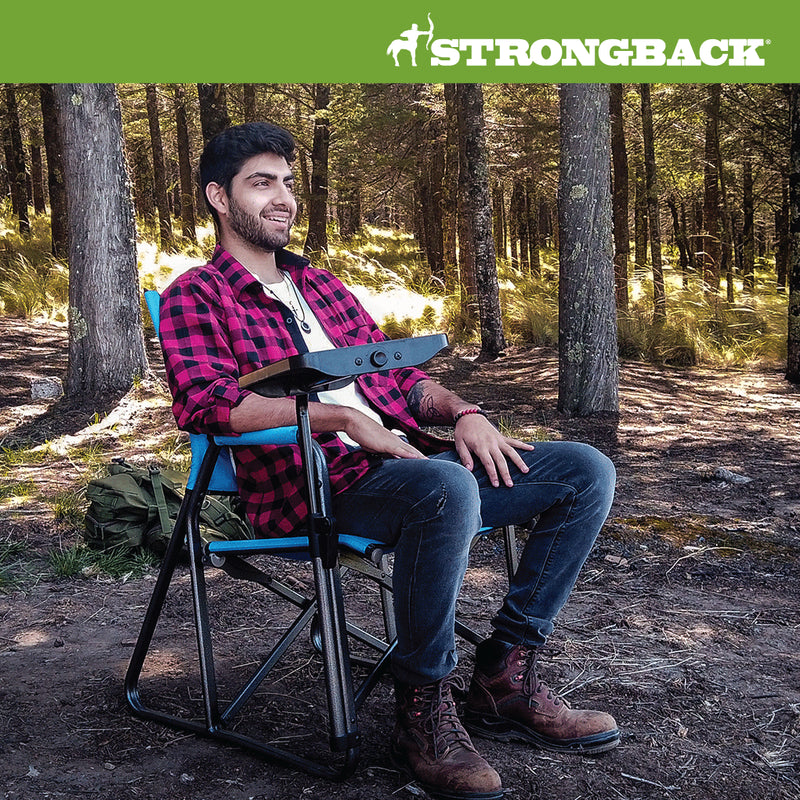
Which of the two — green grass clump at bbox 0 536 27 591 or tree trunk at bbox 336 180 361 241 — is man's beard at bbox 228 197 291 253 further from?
tree trunk at bbox 336 180 361 241

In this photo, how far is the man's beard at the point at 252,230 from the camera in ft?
8.98

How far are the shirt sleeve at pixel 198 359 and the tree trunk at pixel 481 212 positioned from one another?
8314 millimetres

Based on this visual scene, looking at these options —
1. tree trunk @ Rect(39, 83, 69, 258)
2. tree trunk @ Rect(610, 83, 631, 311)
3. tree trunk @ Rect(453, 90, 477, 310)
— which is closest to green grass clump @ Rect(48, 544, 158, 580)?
tree trunk @ Rect(453, 90, 477, 310)

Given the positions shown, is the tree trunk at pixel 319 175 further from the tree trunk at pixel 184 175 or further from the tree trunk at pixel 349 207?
the tree trunk at pixel 184 175

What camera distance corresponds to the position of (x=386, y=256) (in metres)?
26.3

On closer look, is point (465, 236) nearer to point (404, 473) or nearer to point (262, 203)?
point (262, 203)

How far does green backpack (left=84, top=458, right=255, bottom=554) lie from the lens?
4.27 metres

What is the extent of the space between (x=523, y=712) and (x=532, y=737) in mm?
68

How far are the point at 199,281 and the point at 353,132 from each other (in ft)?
54.1

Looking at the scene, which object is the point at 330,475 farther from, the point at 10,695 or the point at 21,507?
the point at 21,507

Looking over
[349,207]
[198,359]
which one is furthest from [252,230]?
[349,207]

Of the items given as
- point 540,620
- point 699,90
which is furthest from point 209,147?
point 699,90

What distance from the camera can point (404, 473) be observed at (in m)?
2.36

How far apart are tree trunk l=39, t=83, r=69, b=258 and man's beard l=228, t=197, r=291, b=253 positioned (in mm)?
12641
